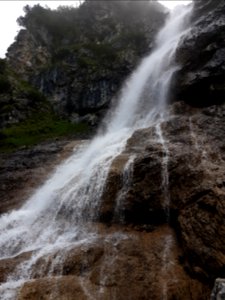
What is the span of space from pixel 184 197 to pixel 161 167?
2.40 metres

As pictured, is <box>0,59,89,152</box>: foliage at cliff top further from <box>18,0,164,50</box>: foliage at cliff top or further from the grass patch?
<box>18,0,164,50</box>: foliage at cliff top

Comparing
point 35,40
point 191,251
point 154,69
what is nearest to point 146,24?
point 35,40

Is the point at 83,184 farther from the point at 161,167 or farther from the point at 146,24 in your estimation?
the point at 146,24

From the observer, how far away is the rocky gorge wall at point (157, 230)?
522 inches

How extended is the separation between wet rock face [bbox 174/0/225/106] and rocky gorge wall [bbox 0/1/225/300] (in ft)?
15.5

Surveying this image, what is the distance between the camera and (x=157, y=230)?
643 inches

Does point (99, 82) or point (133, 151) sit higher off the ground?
point (99, 82)

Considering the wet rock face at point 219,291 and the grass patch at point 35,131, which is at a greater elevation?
the grass patch at point 35,131

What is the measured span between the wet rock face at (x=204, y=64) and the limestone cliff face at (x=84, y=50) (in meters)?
13.2

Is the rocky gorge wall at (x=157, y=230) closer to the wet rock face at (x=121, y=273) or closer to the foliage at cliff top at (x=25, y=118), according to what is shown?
the wet rock face at (x=121, y=273)

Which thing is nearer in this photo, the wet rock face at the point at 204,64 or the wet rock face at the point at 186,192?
the wet rock face at the point at 186,192

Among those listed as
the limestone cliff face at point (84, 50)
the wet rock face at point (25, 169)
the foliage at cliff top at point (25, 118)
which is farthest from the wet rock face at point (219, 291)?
the limestone cliff face at point (84, 50)

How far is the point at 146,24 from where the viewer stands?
64250 millimetres

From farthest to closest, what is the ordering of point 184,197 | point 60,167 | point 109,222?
point 60,167, point 109,222, point 184,197
